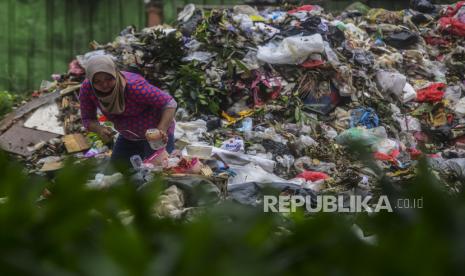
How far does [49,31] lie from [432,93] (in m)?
5.26

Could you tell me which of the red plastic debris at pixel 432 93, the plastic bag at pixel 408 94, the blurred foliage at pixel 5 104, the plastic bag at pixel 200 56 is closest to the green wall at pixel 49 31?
the blurred foliage at pixel 5 104

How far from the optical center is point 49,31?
1061cm

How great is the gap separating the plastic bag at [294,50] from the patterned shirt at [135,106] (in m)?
2.68

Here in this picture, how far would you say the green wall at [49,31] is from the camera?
10469mm

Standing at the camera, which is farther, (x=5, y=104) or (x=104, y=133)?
(x=5, y=104)

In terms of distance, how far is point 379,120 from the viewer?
7.69 metres

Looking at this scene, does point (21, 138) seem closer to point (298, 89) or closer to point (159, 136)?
point (298, 89)

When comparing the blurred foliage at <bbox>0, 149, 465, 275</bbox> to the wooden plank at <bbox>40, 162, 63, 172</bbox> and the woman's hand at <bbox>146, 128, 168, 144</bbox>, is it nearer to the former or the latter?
the woman's hand at <bbox>146, 128, 168, 144</bbox>

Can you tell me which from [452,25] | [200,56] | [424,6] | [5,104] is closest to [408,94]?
[452,25]

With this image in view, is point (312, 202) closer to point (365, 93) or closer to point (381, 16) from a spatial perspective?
point (365, 93)

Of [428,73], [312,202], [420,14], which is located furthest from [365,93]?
[312,202]

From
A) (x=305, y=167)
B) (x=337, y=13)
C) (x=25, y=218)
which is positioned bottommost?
(x=305, y=167)

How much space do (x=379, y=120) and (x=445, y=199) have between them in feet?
21.8

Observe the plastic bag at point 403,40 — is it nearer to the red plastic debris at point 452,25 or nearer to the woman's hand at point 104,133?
the red plastic debris at point 452,25
